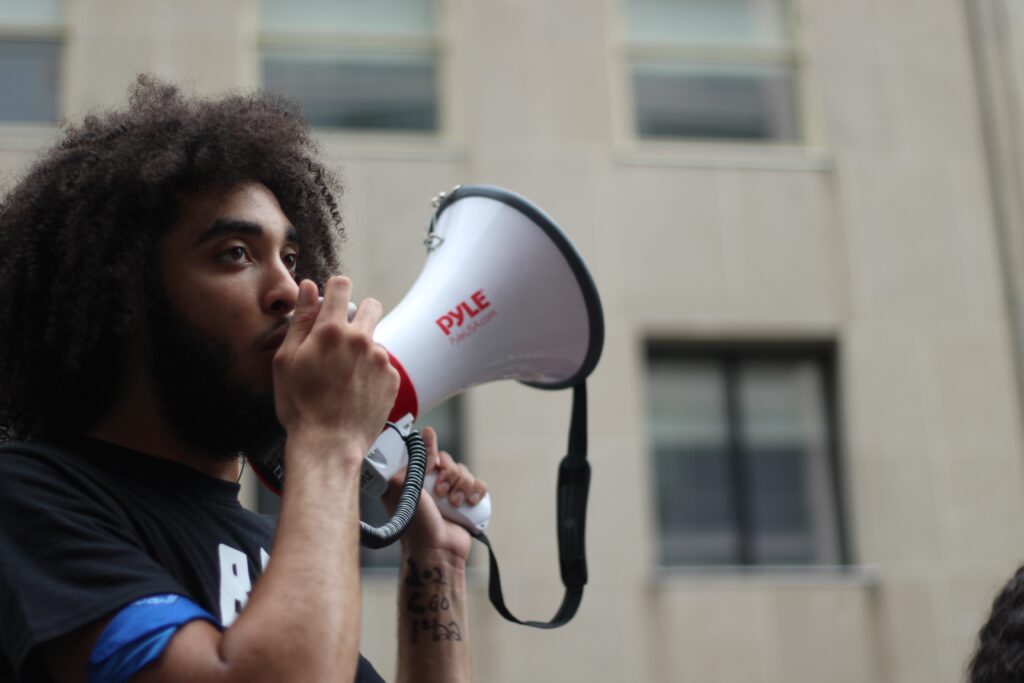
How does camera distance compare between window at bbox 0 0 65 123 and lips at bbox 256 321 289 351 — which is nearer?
lips at bbox 256 321 289 351

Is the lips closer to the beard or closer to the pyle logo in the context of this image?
the beard

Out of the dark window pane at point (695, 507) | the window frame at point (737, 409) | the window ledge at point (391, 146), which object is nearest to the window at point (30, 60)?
the window ledge at point (391, 146)

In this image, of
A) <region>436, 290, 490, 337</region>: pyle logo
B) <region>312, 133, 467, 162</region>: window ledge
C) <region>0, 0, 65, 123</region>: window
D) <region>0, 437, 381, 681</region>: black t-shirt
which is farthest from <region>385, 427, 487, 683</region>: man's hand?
<region>0, 0, 65, 123</region>: window

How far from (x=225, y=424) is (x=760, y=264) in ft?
26.2

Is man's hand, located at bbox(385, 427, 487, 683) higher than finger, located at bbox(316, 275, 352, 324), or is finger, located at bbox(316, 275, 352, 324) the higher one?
finger, located at bbox(316, 275, 352, 324)

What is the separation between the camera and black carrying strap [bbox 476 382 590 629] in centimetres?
303

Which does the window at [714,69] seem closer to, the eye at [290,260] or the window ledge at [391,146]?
the window ledge at [391,146]

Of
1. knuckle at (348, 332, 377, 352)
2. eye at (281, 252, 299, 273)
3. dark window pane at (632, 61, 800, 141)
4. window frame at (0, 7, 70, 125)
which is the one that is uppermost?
window frame at (0, 7, 70, 125)

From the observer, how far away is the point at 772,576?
31.1 ft

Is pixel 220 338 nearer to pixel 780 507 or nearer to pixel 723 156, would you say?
pixel 780 507

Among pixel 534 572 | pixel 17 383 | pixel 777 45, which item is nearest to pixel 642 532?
pixel 534 572

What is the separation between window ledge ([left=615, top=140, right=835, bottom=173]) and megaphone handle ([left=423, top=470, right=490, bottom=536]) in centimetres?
725

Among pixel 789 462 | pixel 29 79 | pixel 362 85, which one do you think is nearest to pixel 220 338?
pixel 789 462

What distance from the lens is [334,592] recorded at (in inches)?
76.0
